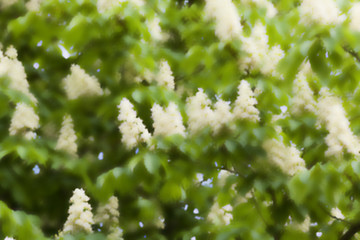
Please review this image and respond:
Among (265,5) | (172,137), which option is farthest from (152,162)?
(265,5)

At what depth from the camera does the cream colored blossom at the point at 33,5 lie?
3.86m

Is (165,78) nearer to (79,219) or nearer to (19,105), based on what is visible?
(19,105)

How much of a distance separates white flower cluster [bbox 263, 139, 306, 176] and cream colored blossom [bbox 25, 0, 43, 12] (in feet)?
7.20

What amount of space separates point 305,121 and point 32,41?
7.41ft

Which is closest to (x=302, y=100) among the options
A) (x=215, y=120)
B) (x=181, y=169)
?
(x=215, y=120)

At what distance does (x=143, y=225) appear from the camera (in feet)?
11.2

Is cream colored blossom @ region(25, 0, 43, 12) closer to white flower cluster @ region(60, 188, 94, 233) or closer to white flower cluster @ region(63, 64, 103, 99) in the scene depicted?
white flower cluster @ region(63, 64, 103, 99)

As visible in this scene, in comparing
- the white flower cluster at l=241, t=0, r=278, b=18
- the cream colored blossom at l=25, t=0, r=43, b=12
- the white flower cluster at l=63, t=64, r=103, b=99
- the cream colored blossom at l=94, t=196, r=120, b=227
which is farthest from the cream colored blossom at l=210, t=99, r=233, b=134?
the cream colored blossom at l=25, t=0, r=43, b=12

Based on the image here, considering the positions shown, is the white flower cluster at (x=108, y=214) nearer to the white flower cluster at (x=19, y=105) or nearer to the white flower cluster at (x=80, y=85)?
the white flower cluster at (x=19, y=105)

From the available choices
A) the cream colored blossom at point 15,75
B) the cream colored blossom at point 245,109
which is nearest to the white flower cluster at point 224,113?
the cream colored blossom at point 245,109

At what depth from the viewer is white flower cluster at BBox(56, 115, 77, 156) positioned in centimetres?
321

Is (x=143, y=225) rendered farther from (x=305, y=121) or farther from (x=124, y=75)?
(x=305, y=121)

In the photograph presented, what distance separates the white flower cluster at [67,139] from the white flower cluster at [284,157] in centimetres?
126

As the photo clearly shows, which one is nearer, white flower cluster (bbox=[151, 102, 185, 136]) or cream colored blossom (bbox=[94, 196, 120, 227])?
white flower cluster (bbox=[151, 102, 185, 136])
